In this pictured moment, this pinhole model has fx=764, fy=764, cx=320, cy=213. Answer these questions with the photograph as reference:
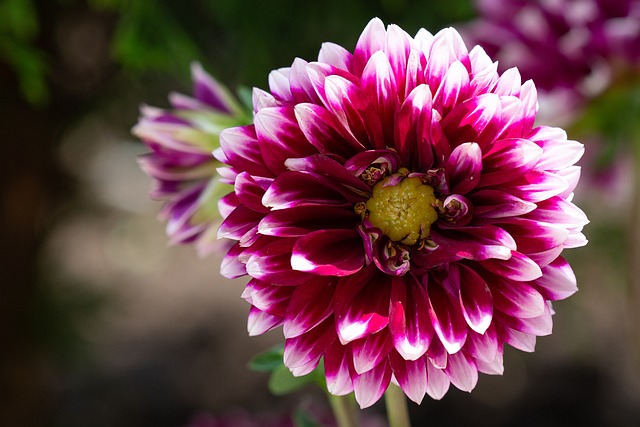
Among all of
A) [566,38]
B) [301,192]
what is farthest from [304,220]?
[566,38]

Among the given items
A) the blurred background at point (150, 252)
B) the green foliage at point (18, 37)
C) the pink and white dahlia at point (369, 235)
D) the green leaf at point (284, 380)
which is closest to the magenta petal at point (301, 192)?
the pink and white dahlia at point (369, 235)

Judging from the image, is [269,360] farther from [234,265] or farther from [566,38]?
[566,38]

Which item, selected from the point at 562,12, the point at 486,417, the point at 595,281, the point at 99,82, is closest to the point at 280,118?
the point at 562,12

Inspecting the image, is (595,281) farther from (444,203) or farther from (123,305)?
(444,203)

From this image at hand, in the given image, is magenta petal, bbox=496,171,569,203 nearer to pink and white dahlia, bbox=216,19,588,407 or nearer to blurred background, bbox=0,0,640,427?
pink and white dahlia, bbox=216,19,588,407

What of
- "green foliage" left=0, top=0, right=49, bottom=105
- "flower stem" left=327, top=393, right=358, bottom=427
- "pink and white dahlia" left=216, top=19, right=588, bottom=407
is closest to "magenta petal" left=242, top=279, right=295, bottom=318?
"pink and white dahlia" left=216, top=19, right=588, bottom=407

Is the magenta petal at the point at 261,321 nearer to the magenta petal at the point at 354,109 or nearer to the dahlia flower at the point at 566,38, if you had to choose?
the magenta petal at the point at 354,109

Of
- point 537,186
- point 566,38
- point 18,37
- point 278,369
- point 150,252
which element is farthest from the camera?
point 150,252
